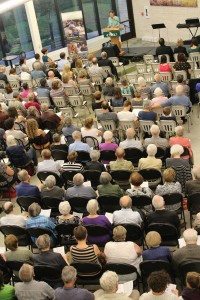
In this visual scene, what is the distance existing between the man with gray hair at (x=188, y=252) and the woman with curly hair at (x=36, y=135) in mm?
5712

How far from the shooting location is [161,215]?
7.45 m

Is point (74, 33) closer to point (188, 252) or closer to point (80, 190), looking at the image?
point (80, 190)

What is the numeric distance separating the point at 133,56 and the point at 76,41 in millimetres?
2448

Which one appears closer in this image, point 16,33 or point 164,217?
point 164,217

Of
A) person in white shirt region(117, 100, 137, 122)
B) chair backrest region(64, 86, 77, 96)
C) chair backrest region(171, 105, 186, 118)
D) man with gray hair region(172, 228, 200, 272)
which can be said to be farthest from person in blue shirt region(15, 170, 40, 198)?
A: chair backrest region(64, 86, 77, 96)

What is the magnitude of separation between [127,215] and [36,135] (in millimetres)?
4558

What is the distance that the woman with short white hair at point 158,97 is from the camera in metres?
12.0

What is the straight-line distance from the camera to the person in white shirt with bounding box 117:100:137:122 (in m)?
11.6

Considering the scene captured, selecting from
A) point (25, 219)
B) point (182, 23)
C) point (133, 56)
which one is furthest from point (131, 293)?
point (182, 23)

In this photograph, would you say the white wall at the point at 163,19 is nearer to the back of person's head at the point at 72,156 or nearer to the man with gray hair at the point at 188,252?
the back of person's head at the point at 72,156

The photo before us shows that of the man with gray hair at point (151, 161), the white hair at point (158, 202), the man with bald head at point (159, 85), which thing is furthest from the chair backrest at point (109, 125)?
the white hair at point (158, 202)

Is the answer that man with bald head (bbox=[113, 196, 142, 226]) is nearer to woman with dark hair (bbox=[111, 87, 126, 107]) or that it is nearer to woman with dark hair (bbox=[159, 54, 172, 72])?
woman with dark hair (bbox=[111, 87, 126, 107])

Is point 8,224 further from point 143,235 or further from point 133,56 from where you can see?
point 133,56

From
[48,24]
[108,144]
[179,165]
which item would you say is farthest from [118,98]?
[48,24]
